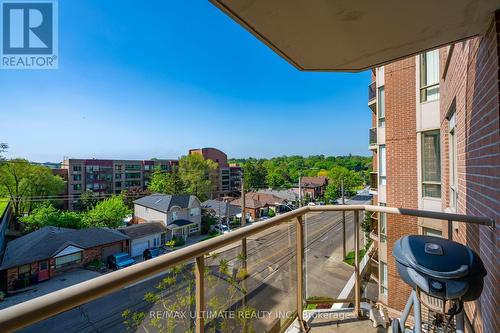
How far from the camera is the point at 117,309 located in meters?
0.89

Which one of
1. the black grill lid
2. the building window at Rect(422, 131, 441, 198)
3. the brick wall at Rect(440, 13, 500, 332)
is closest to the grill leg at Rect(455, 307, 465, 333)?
the brick wall at Rect(440, 13, 500, 332)

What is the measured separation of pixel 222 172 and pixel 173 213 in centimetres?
2407

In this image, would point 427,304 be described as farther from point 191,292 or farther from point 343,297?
point 191,292

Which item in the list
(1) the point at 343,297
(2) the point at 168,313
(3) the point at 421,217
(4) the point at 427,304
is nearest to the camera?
(2) the point at 168,313

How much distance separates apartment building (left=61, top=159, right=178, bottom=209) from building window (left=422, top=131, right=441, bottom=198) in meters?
34.2

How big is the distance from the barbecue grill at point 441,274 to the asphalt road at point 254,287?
79cm

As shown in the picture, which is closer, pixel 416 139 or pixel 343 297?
pixel 343 297

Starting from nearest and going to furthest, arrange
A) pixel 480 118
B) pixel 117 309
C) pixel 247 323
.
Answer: pixel 117 309
pixel 247 323
pixel 480 118

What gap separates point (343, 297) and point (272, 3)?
2.47 m

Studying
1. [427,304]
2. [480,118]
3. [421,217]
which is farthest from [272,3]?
[421,217]

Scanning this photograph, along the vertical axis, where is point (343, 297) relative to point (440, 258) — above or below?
below

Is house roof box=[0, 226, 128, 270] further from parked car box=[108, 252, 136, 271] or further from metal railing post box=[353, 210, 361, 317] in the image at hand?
metal railing post box=[353, 210, 361, 317]

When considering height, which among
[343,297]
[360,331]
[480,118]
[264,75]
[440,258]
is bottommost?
[360,331]

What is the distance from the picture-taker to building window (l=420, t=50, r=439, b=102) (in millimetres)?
6070
